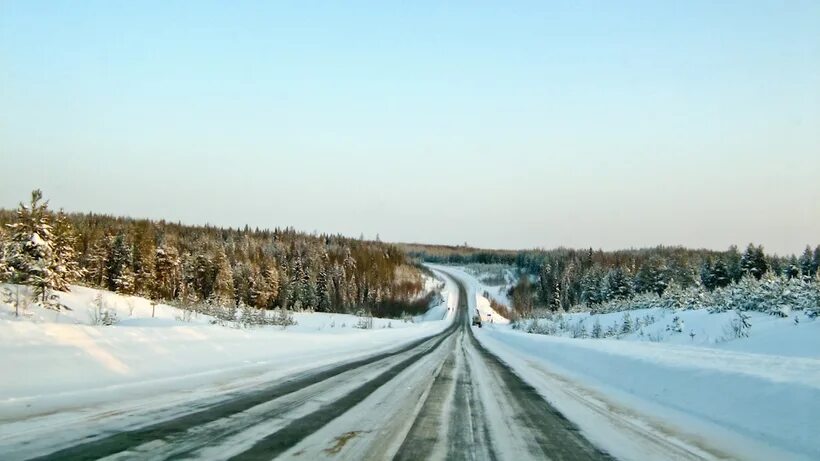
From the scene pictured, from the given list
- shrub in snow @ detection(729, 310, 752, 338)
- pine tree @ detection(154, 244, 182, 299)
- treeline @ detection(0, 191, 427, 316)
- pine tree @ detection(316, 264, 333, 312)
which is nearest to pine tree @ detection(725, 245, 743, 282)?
treeline @ detection(0, 191, 427, 316)

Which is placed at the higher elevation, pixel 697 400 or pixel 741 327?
pixel 741 327

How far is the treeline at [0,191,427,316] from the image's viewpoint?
141 feet

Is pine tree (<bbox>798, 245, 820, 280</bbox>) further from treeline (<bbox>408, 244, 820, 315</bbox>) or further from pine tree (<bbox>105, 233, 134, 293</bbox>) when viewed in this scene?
pine tree (<bbox>105, 233, 134, 293</bbox>)

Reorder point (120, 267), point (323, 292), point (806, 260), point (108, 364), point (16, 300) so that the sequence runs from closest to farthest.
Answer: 1. point (108, 364)
2. point (16, 300)
3. point (120, 267)
4. point (806, 260)
5. point (323, 292)

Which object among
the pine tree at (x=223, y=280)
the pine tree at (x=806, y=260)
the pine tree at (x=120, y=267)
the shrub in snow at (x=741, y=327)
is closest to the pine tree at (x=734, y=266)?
the pine tree at (x=806, y=260)

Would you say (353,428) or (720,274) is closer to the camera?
(353,428)

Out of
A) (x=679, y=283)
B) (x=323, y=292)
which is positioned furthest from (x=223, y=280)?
(x=679, y=283)

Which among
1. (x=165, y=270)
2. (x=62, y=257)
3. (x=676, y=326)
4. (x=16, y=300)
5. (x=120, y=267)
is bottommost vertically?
(x=16, y=300)

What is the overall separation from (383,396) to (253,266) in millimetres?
93303

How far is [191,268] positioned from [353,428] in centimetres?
9294

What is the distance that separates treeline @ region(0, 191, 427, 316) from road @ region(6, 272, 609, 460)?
4242 centimetres

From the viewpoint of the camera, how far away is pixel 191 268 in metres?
91.4

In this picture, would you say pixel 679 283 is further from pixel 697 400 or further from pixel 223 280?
pixel 223 280

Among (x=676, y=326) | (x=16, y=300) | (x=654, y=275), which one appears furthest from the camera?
(x=654, y=275)
